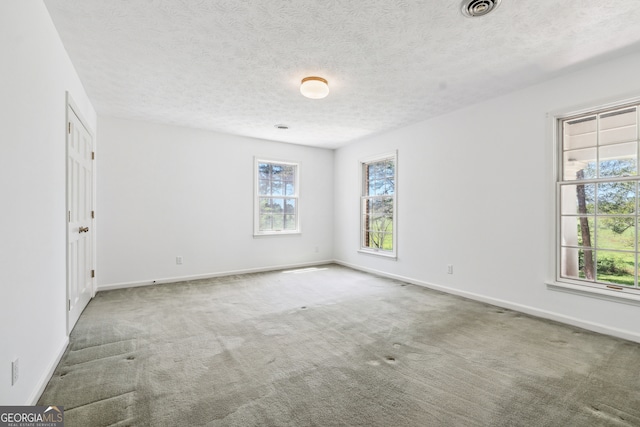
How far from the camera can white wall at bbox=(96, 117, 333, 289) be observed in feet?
14.0

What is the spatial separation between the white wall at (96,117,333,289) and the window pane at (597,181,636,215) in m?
4.49

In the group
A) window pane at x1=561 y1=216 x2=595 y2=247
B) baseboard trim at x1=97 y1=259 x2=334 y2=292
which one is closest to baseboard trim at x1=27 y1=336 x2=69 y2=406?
baseboard trim at x1=97 y1=259 x2=334 y2=292

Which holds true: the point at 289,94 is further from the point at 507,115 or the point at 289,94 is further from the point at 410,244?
the point at 410,244

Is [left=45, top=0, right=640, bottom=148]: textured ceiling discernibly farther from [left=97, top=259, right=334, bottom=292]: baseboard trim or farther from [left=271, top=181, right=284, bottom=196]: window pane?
[left=97, top=259, right=334, bottom=292]: baseboard trim

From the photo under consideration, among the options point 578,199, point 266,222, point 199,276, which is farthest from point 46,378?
point 578,199

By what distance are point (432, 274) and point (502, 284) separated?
0.99 meters

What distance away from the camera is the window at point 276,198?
5617 mm

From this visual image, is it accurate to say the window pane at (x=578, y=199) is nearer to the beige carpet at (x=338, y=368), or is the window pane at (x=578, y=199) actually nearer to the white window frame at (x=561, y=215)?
the white window frame at (x=561, y=215)

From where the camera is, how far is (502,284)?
351cm

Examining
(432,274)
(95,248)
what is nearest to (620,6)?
(432,274)

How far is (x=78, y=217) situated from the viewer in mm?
3057

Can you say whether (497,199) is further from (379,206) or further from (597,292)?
(379,206)

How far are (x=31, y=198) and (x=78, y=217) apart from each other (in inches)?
60.5

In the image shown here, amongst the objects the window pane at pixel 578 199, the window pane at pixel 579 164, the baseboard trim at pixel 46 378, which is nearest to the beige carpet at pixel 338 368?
the baseboard trim at pixel 46 378
